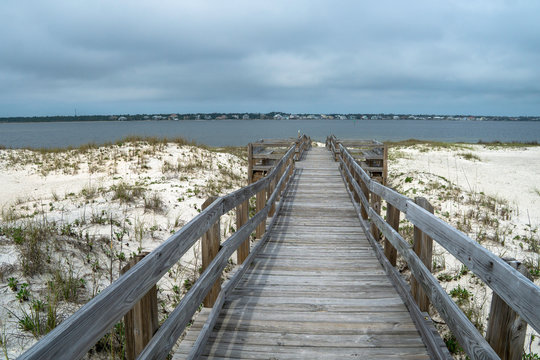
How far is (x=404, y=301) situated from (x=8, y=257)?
5.65m

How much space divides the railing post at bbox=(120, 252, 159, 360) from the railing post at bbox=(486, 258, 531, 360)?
84.6 inches

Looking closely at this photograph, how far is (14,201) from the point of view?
10.0 m

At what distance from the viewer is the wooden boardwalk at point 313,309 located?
294 cm

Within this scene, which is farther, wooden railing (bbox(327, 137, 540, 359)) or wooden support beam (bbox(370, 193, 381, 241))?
wooden support beam (bbox(370, 193, 381, 241))

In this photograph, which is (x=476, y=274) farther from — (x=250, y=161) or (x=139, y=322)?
(x=250, y=161)

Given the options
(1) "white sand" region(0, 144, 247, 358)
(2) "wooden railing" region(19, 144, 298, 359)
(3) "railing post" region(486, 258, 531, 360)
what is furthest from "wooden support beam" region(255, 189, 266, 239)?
(3) "railing post" region(486, 258, 531, 360)

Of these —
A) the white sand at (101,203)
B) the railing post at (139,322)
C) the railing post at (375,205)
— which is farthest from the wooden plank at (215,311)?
the railing post at (375,205)

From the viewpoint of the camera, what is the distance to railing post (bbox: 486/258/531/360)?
80.9 inches

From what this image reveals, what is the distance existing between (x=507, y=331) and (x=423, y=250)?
3.82 feet

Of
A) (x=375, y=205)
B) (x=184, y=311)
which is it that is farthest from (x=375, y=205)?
(x=184, y=311)

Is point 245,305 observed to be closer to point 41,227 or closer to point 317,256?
point 317,256

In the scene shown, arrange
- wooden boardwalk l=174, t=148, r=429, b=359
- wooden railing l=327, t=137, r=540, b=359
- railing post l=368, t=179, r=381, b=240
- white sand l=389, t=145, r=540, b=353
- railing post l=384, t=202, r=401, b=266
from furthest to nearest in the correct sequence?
white sand l=389, t=145, r=540, b=353 < railing post l=368, t=179, r=381, b=240 < railing post l=384, t=202, r=401, b=266 < wooden boardwalk l=174, t=148, r=429, b=359 < wooden railing l=327, t=137, r=540, b=359

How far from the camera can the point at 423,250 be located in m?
3.22

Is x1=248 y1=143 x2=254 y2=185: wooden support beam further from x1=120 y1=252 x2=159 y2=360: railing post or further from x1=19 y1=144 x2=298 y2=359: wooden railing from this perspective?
x1=120 y1=252 x2=159 y2=360: railing post
